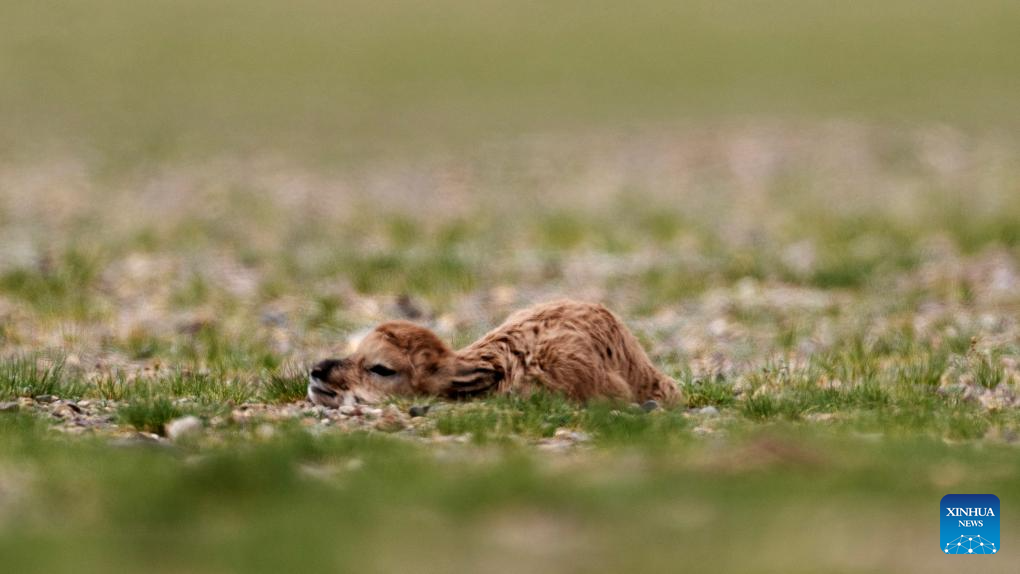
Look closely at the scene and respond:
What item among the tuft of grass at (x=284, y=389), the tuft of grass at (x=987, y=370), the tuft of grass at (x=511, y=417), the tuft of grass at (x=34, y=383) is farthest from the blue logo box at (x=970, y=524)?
the tuft of grass at (x=34, y=383)

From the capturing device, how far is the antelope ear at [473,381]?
10172mm

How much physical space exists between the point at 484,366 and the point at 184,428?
2.08m

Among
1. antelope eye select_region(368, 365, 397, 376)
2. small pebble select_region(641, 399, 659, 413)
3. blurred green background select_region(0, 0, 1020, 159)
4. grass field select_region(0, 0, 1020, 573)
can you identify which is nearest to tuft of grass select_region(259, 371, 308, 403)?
grass field select_region(0, 0, 1020, 573)

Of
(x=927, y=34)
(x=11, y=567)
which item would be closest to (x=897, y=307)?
(x=11, y=567)

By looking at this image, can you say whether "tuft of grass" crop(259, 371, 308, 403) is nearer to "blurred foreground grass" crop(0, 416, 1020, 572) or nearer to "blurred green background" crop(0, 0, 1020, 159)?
"blurred foreground grass" crop(0, 416, 1020, 572)

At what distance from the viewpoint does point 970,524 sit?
671cm

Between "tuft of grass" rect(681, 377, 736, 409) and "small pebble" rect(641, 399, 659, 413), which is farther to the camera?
"tuft of grass" rect(681, 377, 736, 409)

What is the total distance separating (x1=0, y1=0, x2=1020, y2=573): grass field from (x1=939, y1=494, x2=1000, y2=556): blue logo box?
0.28 ft

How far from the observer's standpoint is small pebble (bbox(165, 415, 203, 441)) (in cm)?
892

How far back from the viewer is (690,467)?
752cm

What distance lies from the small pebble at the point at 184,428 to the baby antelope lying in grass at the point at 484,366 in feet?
4.09

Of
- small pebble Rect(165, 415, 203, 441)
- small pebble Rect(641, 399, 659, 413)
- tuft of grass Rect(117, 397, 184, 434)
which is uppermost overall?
small pebble Rect(641, 399, 659, 413)

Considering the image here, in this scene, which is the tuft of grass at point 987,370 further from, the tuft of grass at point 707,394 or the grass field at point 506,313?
the tuft of grass at point 707,394

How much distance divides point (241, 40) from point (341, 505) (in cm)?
5259
